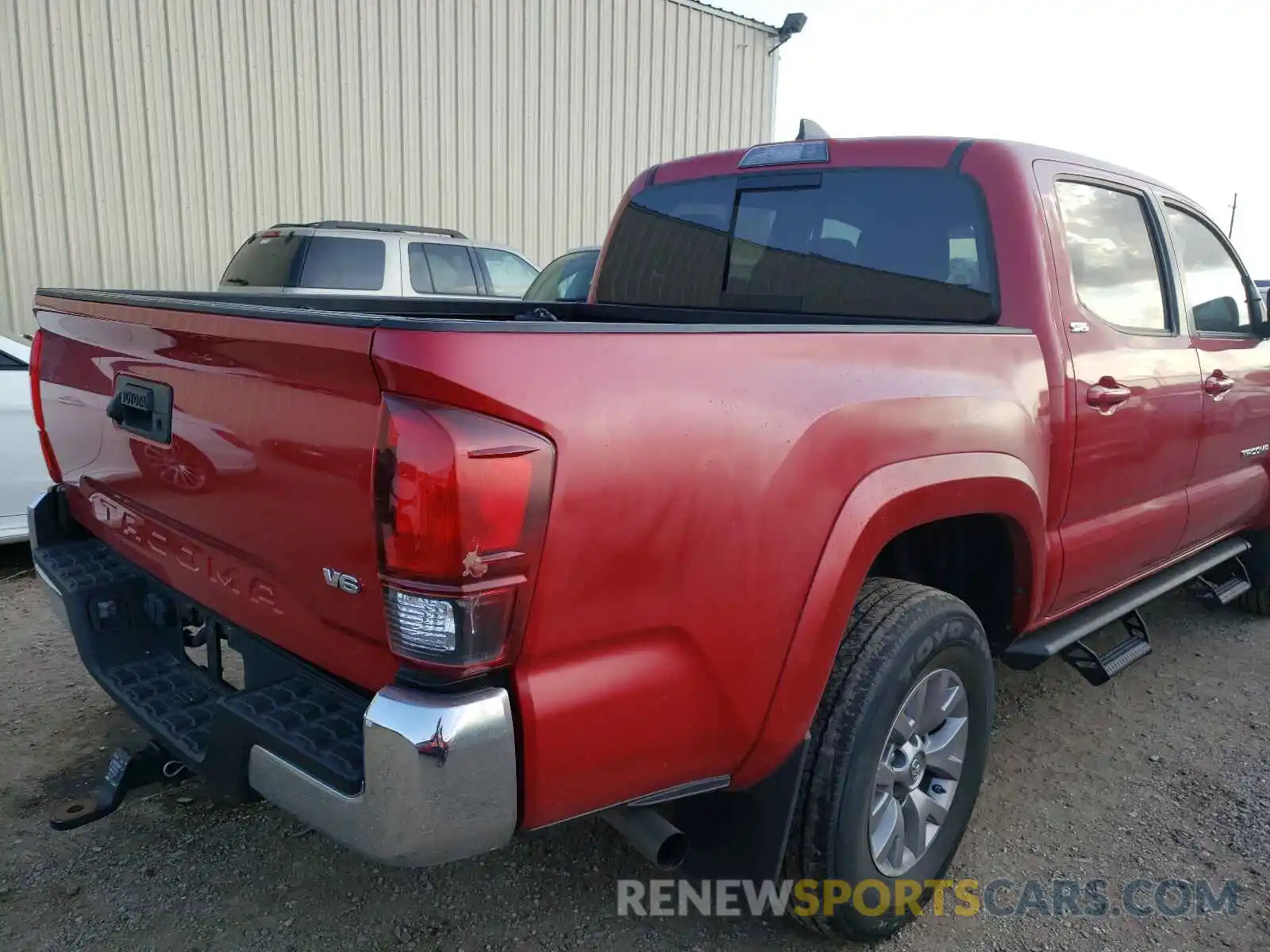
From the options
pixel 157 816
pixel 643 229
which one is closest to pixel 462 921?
pixel 157 816

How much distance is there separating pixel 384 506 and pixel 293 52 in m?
11.1

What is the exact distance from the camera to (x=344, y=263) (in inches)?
338

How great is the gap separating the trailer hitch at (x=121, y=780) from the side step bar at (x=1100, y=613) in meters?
2.31

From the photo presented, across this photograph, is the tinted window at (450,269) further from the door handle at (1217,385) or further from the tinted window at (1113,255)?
the door handle at (1217,385)

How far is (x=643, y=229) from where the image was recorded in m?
3.59

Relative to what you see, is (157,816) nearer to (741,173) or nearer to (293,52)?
(741,173)

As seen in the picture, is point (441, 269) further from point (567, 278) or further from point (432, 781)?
point (432, 781)

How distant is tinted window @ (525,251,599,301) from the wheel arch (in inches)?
244

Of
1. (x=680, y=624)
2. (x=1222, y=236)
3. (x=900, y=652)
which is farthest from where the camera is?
(x=1222, y=236)

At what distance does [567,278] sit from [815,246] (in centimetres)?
577

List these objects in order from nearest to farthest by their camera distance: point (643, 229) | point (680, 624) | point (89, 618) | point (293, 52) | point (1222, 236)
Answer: point (680, 624)
point (89, 618)
point (643, 229)
point (1222, 236)
point (293, 52)

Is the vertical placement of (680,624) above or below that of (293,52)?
below

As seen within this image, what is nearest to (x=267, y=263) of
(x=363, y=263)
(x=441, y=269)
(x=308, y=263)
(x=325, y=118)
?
(x=308, y=263)

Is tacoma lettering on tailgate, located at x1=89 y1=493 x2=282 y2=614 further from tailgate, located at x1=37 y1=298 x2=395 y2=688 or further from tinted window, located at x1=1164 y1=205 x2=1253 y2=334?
tinted window, located at x1=1164 y1=205 x2=1253 y2=334
